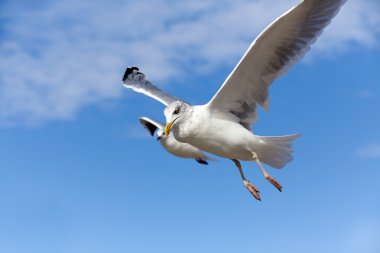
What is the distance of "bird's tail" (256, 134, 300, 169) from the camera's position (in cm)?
884

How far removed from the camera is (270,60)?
28.1 ft

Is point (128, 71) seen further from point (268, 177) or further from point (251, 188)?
point (268, 177)

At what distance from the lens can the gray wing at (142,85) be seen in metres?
11.9

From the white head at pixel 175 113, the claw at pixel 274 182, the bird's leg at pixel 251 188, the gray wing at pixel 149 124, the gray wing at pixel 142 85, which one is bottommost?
the claw at pixel 274 182

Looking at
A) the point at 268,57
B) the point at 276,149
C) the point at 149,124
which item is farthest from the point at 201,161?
the point at 268,57

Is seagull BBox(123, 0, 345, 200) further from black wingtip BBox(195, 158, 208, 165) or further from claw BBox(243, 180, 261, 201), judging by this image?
black wingtip BBox(195, 158, 208, 165)

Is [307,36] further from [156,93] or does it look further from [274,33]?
[156,93]

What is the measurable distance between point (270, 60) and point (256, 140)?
104 cm

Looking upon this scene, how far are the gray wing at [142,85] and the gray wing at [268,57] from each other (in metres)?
2.74

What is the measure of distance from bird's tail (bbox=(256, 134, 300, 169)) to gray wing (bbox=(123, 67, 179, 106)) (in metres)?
2.93

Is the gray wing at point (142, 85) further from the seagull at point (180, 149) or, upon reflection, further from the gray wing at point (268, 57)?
the gray wing at point (268, 57)

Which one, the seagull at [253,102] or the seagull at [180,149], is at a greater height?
the seagull at [180,149]

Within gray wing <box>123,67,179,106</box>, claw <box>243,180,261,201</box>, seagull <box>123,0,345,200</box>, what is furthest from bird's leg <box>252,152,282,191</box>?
gray wing <box>123,67,179,106</box>

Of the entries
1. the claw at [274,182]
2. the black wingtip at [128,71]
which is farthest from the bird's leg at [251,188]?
the black wingtip at [128,71]
